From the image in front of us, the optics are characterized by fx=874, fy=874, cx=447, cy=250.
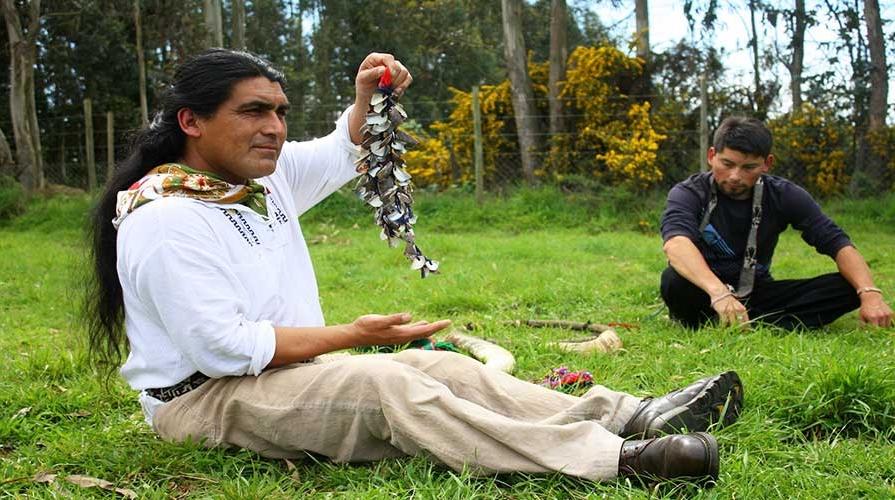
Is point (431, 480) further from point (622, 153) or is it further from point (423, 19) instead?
point (423, 19)

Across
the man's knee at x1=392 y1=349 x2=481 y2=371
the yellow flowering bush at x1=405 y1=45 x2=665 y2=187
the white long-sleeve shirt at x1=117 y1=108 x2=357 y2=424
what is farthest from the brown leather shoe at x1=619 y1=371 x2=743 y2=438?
the yellow flowering bush at x1=405 y1=45 x2=665 y2=187

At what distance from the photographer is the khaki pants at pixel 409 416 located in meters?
2.78

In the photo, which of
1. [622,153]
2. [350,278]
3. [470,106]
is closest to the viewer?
[350,278]

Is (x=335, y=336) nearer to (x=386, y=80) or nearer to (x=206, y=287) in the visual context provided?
(x=206, y=287)

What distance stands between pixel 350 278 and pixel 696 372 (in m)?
4.13

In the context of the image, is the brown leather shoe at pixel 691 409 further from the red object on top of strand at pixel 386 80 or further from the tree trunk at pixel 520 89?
the tree trunk at pixel 520 89

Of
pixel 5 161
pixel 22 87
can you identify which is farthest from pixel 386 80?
pixel 22 87

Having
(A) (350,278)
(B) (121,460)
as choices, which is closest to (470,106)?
(A) (350,278)

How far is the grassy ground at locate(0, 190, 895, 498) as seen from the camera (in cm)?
286

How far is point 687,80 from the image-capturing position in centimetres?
1396

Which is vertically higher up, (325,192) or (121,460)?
(325,192)

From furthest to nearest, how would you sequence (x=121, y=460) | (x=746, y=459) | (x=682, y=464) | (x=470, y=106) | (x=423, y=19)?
(x=423, y=19) → (x=470, y=106) → (x=121, y=460) → (x=746, y=459) → (x=682, y=464)

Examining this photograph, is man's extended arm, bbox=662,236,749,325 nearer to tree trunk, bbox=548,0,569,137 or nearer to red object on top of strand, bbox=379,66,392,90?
red object on top of strand, bbox=379,66,392,90

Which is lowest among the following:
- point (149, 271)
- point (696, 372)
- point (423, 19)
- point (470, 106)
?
point (696, 372)
